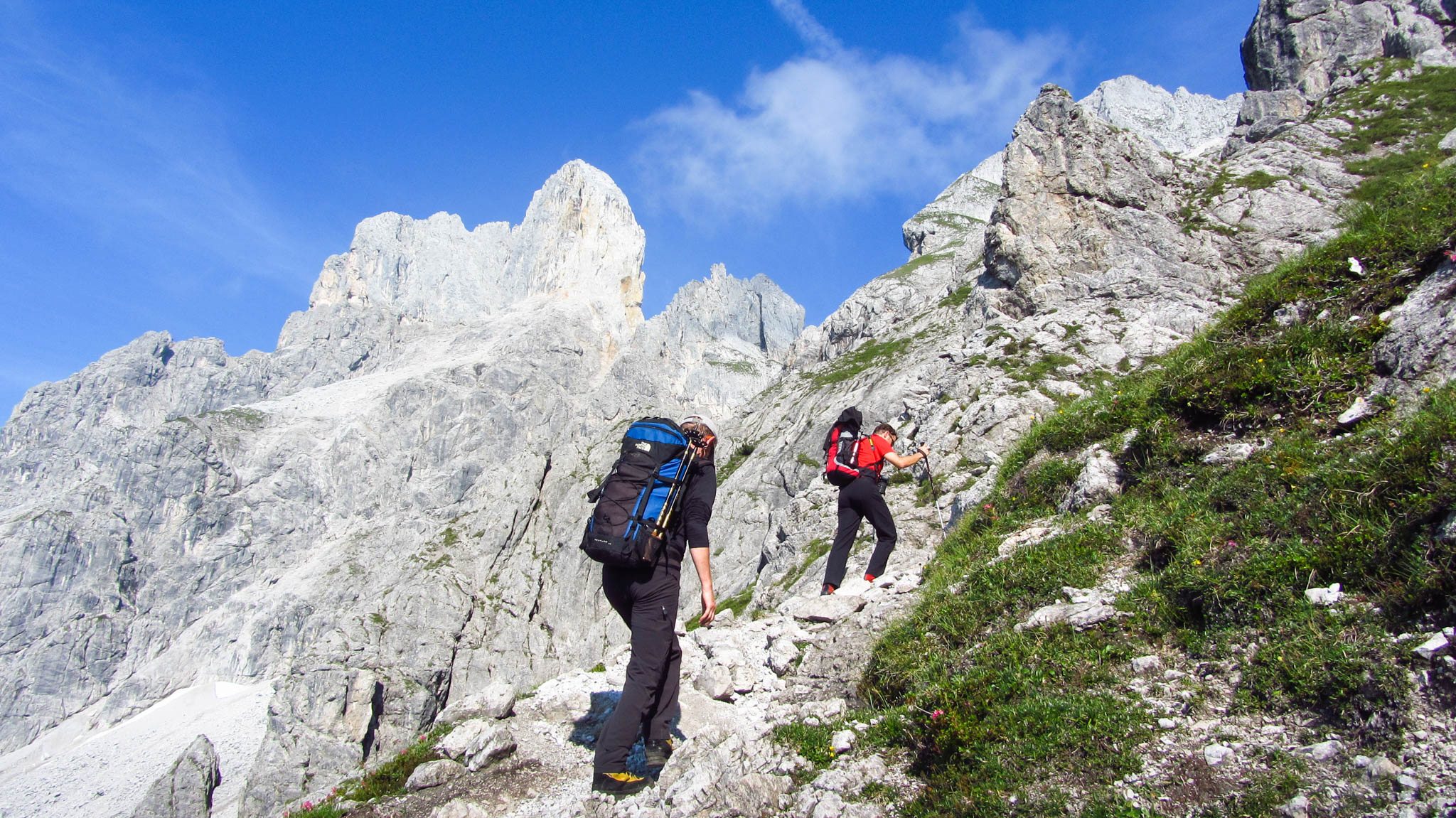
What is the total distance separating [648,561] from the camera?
271 inches

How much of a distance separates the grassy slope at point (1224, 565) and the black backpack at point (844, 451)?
2212 millimetres

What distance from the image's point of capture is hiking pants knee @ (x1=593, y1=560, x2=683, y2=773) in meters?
6.80

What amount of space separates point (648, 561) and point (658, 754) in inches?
82.1

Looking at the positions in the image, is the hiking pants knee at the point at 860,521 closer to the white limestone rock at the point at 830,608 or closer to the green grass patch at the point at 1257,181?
the white limestone rock at the point at 830,608

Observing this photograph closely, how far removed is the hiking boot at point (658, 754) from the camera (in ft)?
23.6

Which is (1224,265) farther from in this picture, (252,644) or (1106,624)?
(252,644)

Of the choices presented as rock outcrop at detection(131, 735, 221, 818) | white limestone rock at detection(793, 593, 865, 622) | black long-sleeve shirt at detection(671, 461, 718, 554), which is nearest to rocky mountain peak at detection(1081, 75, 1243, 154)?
white limestone rock at detection(793, 593, 865, 622)

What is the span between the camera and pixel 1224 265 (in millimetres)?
31703

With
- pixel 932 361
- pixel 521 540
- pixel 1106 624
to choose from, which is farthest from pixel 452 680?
pixel 1106 624

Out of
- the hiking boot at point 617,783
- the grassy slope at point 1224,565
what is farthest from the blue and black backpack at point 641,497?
the grassy slope at point 1224,565

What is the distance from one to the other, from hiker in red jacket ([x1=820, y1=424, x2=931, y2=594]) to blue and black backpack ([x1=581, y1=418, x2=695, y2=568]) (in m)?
5.10

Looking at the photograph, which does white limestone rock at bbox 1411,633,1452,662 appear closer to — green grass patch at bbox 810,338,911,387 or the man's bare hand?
the man's bare hand

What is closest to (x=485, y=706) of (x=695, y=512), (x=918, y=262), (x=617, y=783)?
(x=617, y=783)

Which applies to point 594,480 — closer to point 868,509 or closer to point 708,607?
point 868,509
